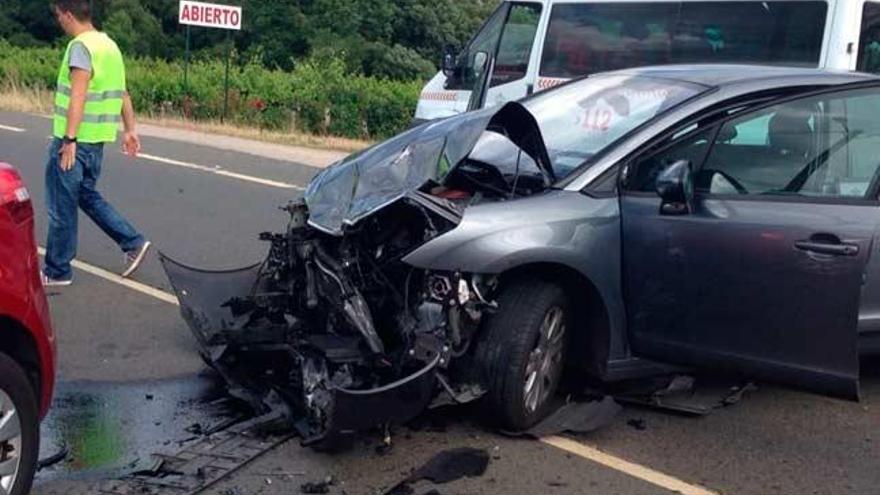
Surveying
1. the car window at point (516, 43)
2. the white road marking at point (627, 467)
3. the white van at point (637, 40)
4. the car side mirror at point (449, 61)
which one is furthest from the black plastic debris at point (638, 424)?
the car side mirror at point (449, 61)

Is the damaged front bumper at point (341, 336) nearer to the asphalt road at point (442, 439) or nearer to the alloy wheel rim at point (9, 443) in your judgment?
the asphalt road at point (442, 439)

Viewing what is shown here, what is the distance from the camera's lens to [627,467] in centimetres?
470

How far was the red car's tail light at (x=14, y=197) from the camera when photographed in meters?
3.99

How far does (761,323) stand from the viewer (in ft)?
15.5

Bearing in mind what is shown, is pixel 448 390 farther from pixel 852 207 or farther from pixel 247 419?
pixel 852 207

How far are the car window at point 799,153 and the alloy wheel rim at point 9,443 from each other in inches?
113

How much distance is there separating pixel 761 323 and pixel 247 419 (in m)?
2.18

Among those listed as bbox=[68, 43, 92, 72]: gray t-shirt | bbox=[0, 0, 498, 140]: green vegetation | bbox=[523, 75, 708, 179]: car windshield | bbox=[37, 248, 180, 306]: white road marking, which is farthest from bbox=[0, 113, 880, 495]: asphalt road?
bbox=[0, 0, 498, 140]: green vegetation

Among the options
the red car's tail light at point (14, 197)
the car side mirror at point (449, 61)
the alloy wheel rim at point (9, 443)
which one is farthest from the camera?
the car side mirror at point (449, 61)

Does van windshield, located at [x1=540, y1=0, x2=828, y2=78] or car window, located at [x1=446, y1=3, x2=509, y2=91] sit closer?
van windshield, located at [x1=540, y1=0, x2=828, y2=78]

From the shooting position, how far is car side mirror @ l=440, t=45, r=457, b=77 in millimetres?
13797

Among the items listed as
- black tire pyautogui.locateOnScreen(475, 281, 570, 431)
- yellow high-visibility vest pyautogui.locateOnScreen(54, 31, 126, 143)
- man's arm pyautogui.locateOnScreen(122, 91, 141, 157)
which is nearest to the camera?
black tire pyautogui.locateOnScreen(475, 281, 570, 431)

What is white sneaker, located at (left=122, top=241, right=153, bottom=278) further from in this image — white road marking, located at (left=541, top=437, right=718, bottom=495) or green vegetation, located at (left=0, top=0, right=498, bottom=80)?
green vegetation, located at (left=0, top=0, right=498, bottom=80)

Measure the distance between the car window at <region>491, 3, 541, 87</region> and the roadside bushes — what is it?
1139 cm
